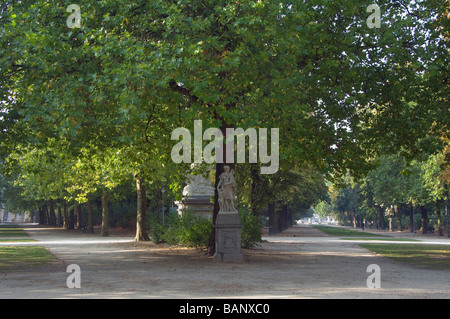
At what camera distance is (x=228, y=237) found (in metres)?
18.4

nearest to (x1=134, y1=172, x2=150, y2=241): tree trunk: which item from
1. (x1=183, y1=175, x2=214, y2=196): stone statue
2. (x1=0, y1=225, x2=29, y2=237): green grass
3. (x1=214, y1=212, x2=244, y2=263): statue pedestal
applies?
(x1=183, y1=175, x2=214, y2=196): stone statue

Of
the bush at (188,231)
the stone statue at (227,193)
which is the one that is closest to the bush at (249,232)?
the bush at (188,231)

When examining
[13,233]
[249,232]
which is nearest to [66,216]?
[13,233]

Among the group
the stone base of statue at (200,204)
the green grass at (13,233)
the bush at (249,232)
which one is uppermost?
the stone base of statue at (200,204)

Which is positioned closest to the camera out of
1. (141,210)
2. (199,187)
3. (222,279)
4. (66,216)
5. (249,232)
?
(222,279)

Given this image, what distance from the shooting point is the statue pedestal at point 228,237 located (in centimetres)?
1827

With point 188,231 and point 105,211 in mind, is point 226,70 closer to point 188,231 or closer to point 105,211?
point 188,231

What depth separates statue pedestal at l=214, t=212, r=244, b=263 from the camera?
59.9 feet

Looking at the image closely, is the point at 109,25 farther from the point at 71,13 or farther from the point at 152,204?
the point at 152,204

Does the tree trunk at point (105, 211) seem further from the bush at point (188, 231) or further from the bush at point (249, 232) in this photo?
the bush at point (249, 232)

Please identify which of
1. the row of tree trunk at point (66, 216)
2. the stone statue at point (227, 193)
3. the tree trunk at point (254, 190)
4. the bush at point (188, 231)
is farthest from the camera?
the row of tree trunk at point (66, 216)

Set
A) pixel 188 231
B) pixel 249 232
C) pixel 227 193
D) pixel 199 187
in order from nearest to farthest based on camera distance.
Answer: pixel 227 193, pixel 188 231, pixel 249 232, pixel 199 187

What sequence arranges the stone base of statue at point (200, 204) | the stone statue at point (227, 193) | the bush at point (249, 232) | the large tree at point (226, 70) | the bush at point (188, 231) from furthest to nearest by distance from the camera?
1. the stone base of statue at point (200, 204)
2. the bush at point (249, 232)
3. the bush at point (188, 231)
4. the stone statue at point (227, 193)
5. the large tree at point (226, 70)

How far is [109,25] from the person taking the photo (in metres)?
16.4
